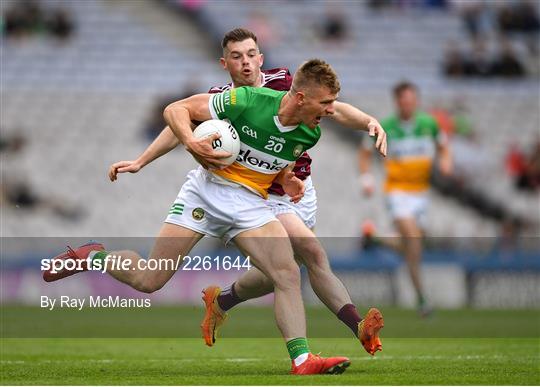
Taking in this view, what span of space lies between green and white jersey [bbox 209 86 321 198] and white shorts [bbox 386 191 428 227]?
7743 millimetres

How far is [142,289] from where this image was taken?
889cm

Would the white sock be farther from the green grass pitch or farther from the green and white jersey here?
the green and white jersey

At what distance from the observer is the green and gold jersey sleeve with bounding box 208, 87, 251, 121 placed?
8398 millimetres

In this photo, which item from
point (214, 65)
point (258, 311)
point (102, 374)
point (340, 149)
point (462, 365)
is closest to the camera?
point (102, 374)

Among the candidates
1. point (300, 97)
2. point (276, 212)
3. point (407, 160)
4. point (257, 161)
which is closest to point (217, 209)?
point (257, 161)

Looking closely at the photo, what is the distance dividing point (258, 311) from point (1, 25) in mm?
11744

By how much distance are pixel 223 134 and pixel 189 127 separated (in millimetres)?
243

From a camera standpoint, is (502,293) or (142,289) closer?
(142,289)

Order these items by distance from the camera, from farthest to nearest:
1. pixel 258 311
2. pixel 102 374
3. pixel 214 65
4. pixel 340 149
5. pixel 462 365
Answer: pixel 214 65, pixel 340 149, pixel 258 311, pixel 462 365, pixel 102 374

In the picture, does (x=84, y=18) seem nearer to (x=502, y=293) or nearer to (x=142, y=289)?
(x=502, y=293)

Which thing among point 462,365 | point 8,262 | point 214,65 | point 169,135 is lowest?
point 8,262

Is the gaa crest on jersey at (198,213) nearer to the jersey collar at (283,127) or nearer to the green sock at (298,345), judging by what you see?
the jersey collar at (283,127)

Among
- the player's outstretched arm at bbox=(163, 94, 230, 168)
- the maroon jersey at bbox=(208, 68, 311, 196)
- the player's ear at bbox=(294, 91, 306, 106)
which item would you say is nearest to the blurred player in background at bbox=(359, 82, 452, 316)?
the maroon jersey at bbox=(208, 68, 311, 196)

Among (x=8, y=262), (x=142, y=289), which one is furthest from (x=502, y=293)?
(x=142, y=289)
